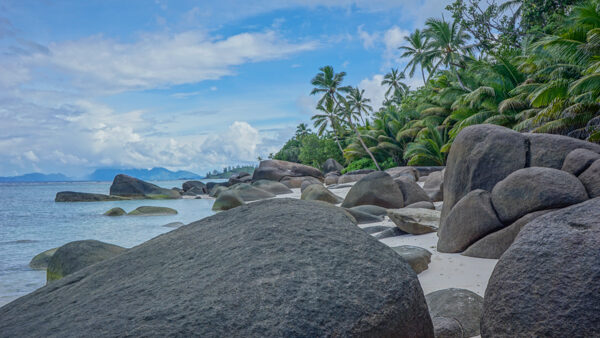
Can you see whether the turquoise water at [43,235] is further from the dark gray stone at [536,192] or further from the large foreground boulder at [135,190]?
the large foreground boulder at [135,190]

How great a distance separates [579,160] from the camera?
215 inches

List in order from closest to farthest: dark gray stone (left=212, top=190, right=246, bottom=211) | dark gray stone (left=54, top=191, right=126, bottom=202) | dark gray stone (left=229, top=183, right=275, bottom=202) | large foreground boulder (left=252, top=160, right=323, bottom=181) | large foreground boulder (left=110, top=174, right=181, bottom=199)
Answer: dark gray stone (left=212, top=190, right=246, bottom=211)
dark gray stone (left=229, top=183, right=275, bottom=202)
dark gray stone (left=54, top=191, right=126, bottom=202)
large foreground boulder (left=110, top=174, right=181, bottom=199)
large foreground boulder (left=252, top=160, right=323, bottom=181)

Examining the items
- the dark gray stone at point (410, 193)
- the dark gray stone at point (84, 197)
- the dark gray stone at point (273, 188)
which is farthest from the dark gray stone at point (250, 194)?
the dark gray stone at point (84, 197)

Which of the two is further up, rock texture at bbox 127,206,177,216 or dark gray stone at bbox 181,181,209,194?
dark gray stone at bbox 181,181,209,194

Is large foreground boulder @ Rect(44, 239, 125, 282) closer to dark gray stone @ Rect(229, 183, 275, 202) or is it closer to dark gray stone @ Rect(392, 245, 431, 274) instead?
dark gray stone @ Rect(392, 245, 431, 274)

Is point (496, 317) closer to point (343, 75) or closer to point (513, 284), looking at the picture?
point (513, 284)

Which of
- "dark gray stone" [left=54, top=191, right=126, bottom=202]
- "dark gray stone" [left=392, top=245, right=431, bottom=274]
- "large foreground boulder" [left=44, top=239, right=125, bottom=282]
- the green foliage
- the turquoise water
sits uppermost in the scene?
the green foliage

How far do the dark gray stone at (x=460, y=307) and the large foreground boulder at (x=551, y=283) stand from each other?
674 millimetres

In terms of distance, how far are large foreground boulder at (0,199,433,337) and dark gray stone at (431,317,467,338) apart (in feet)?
1.98

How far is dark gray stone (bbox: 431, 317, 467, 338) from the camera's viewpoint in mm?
2852

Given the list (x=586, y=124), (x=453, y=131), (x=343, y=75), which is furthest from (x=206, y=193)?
(x=586, y=124)

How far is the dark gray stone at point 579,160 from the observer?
17.6ft

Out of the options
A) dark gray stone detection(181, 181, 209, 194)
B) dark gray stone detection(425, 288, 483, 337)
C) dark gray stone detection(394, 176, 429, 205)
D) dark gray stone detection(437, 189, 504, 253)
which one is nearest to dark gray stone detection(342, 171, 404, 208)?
dark gray stone detection(394, 176, 429, 205)

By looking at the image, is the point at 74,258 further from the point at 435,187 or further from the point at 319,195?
the point at 435,187
